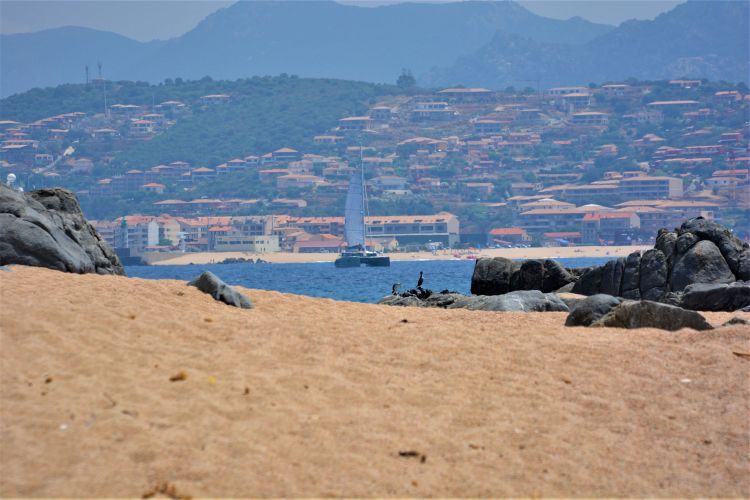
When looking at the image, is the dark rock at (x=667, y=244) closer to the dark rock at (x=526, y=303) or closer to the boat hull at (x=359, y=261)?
the dark rock at (x=526, y=303)

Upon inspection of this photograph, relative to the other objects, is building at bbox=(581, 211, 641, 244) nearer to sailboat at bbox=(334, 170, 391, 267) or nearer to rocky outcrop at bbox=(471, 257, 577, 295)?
sailboat at bbox=(334, 170, 391, 267)

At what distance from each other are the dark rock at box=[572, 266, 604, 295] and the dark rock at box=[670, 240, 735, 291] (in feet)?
4.27

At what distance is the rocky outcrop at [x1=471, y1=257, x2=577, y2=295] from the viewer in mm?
20531

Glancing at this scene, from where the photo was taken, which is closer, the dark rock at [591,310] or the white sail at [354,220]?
the dark rock at [591,310]

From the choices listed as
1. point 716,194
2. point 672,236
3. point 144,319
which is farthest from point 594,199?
point 144,319

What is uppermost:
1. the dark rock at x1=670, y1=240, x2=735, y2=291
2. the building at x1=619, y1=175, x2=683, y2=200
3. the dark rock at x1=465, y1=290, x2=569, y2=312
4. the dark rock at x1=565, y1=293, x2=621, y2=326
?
the dark rock at x1=565, y1=293, x2=621, y2=326

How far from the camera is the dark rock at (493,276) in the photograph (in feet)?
68.1

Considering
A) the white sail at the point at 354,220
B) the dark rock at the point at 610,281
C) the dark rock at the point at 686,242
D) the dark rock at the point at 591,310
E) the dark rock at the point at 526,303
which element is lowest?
the white sail at the point at 354,220

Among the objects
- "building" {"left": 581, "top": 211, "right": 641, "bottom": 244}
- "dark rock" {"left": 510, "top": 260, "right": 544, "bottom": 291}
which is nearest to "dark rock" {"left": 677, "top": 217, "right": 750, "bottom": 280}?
"dark rock" {"left": 510, "top": 260, "right": 544, "bottom": 291}

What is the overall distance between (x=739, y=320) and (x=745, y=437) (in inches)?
127

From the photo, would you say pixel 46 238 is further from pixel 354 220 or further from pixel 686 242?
pixel 354 220

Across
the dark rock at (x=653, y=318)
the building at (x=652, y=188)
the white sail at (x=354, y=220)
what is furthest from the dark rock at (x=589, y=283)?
the building at (x=652, y=188)

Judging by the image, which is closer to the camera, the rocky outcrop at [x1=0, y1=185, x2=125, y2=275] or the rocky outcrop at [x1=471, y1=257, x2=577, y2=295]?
the rocky outcrop at [x1=0, y1=185, x2=125, y2=275]

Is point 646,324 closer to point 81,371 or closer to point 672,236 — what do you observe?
point 81,371
